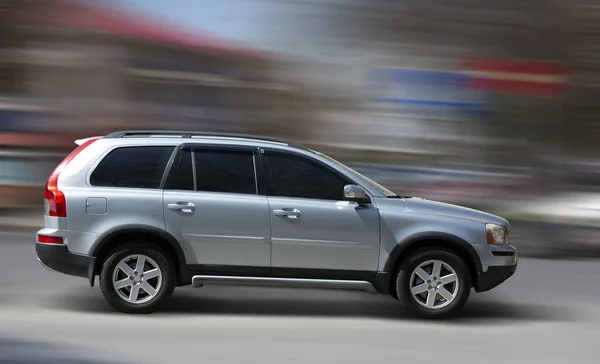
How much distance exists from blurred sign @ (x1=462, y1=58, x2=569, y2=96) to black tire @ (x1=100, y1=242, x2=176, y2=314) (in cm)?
714

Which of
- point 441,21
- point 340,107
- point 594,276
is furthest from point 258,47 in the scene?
point 594,276

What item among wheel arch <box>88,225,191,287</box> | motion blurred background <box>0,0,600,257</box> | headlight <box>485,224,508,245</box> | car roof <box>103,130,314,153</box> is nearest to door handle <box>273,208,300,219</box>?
car roof <box>103,130,314,153</box>

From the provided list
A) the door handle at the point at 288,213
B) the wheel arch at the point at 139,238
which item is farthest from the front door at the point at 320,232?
the wheel arch at the point at 139,238

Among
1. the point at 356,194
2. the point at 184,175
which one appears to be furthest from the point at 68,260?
the point at 356,194

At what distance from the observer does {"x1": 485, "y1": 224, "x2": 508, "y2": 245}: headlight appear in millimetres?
7738

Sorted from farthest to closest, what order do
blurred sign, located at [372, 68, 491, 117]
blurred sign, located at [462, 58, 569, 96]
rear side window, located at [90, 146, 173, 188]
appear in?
1. blurred sign, located at [372, 68, 491, 117]
2. blurred sign, located at [462, 58, 569, 96]
3. rear side window, located at [90, 146, 173, 188]

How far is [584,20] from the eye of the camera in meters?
13.0

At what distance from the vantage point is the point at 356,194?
747cm

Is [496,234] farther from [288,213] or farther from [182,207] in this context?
[182,207]

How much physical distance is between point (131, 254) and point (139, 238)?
166 mm

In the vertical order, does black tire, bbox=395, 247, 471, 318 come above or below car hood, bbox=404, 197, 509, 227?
below

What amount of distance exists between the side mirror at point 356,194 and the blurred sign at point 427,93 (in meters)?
5.94

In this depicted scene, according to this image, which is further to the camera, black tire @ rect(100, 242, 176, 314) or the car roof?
the car roof

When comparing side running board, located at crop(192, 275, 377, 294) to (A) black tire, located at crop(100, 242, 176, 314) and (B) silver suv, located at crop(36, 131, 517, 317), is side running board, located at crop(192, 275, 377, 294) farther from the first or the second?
(A) black tire, located at crop(100, 242, 176, 314)
